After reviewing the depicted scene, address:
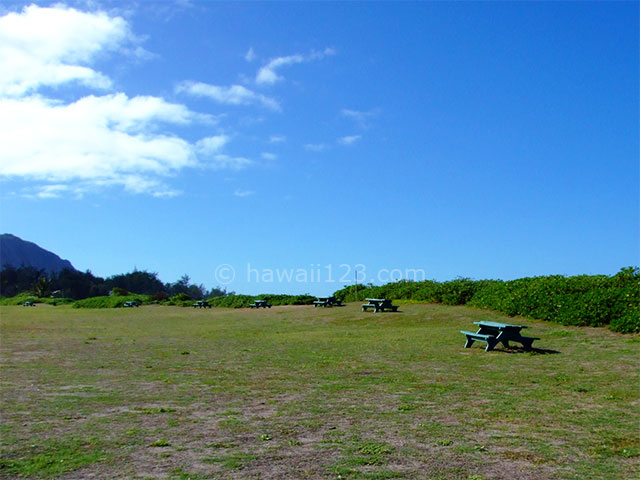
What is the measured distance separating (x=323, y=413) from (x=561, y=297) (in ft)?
52.3

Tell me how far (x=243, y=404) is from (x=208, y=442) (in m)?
1.77

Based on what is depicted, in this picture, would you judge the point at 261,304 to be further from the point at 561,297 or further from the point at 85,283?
the point at 85,283

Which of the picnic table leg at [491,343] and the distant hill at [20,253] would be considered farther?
the distant hill at [20,253]

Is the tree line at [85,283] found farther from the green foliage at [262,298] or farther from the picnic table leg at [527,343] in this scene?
the picnic table leg at [527,343]

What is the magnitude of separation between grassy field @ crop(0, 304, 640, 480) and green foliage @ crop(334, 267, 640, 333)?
162 inches


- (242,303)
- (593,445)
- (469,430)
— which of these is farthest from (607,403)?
(242,303)

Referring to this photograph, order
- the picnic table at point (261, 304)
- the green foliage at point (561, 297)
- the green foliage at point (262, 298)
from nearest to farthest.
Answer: the green foliage at point (561, 297), the picnic table at point (261, 304), the green foliage at point (262, 298)

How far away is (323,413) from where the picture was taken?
650cm

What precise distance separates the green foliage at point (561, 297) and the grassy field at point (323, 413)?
4118 millimetres

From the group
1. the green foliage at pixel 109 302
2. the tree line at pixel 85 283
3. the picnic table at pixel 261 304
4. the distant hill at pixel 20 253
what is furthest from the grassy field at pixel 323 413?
the distant hill at pixel 20 253

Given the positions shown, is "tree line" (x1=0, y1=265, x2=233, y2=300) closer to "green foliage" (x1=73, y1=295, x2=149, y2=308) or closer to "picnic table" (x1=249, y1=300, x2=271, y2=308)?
"green foliage" (x1=73, y1=295, x2=149, y2=308)

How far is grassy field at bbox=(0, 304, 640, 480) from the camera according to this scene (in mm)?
4648

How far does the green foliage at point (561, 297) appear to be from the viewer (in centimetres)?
1685

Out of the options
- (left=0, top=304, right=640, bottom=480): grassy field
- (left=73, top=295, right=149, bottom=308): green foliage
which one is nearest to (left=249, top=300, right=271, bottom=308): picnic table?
(left=73, top=295, right=149, bottom=308): green foliage
